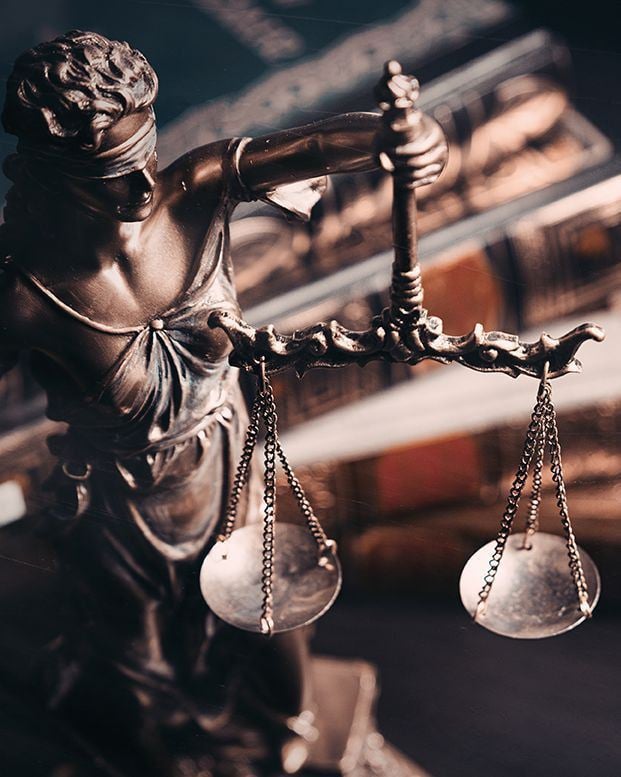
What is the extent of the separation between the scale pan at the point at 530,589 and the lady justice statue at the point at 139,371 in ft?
1.34

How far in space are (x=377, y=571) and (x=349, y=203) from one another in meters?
0.71

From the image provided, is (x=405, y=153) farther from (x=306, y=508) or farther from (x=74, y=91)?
(x=306, y=508)

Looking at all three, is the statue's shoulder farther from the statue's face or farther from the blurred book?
the blurred book

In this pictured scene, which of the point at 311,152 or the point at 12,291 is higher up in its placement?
the point at 311,152

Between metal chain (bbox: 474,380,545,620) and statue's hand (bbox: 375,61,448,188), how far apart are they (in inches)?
13.2

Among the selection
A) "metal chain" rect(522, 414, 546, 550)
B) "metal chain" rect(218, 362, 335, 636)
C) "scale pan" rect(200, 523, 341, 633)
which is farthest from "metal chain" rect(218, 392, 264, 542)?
"metal chain" rect(522, 414, 546, 550)

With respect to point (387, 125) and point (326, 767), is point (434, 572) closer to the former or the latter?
point (326, 767)

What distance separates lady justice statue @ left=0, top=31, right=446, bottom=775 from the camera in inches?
47.5

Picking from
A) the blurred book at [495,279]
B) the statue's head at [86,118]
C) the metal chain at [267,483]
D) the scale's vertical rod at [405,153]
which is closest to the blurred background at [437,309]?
the blurred book at [495,279]

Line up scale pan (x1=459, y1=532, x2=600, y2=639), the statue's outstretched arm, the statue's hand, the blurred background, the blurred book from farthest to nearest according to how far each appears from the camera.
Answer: the blurred book
the blurred background
scale pan (x1=459, y1=532, x2=600, y2=639)
the statue's outstretched arm
the statue's hand

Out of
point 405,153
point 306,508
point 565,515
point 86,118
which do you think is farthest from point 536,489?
point 86,118

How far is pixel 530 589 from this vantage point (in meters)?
1.49

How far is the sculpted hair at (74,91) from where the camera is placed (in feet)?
3.84

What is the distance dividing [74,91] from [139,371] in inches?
15.7
